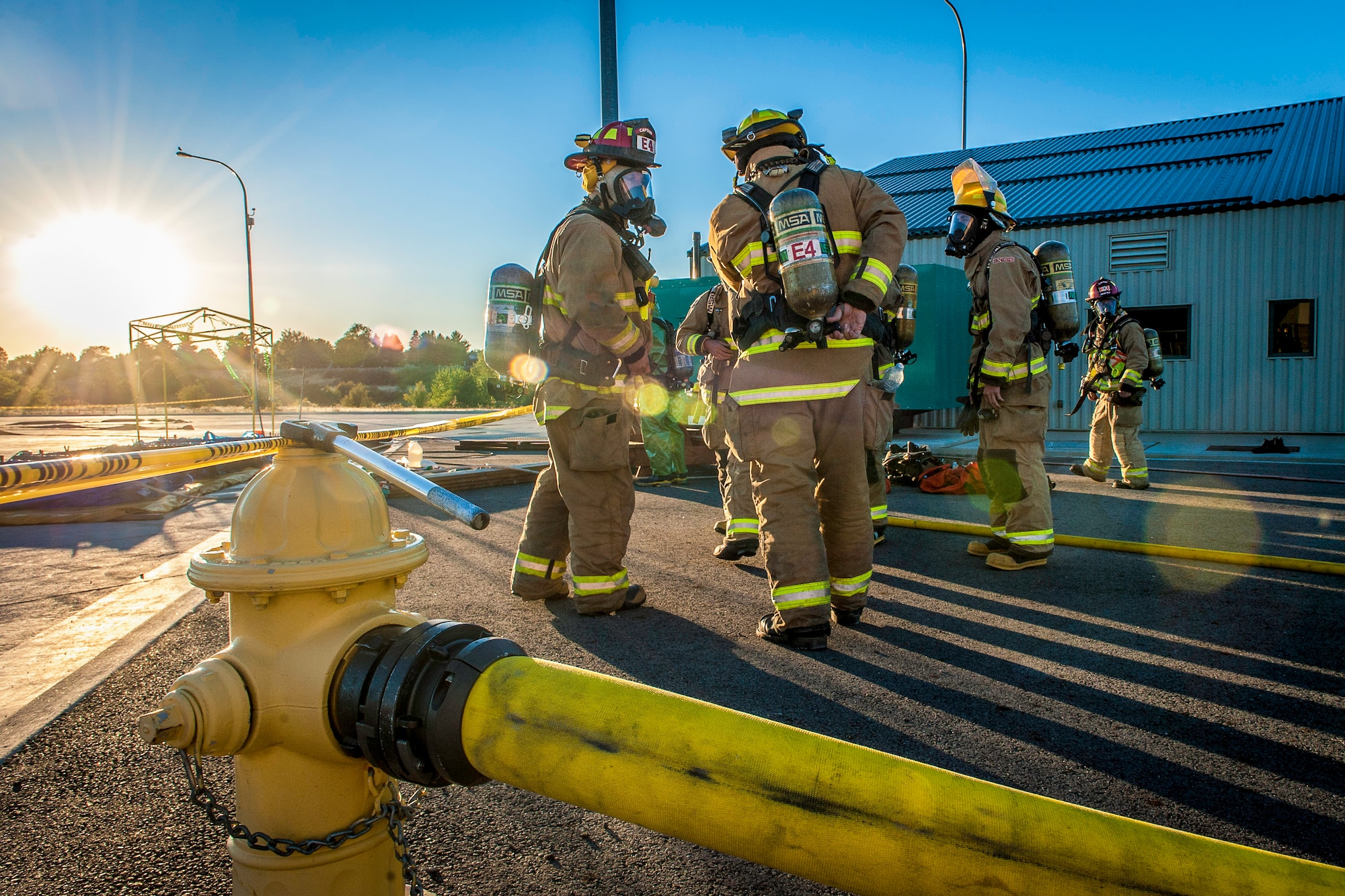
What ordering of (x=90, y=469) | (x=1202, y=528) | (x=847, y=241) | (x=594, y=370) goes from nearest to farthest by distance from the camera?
(x=90, y=469) → (x=847, y=241) → (x=594, y=370) → (x=1202, y=528)

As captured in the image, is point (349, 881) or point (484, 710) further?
point (349, 881)

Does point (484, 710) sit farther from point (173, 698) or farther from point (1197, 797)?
point (1197, 797)

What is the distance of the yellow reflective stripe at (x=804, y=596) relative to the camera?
3.32m

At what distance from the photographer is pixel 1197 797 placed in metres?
2.10

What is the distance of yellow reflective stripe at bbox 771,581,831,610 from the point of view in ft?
10.9

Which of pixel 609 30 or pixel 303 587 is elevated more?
pixel 609 30

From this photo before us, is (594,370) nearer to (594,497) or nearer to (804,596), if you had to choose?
(594,497)

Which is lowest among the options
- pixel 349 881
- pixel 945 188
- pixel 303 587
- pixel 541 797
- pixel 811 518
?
pixel 541 797

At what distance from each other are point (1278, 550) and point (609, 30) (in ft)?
22.4

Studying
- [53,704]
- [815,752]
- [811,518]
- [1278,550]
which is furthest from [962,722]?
[1278,550]

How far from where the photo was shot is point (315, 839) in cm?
125

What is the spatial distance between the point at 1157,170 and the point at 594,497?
741 inches

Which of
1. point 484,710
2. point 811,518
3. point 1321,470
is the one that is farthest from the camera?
point 1321,470

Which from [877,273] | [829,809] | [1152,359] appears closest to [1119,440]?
[1152,359]
